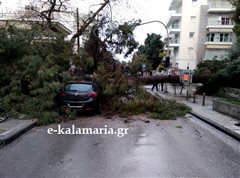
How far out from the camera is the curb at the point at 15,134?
7.68 metres

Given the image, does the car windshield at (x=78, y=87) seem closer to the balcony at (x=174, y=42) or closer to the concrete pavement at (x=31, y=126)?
the concrete pavement at (x=31, y=126)

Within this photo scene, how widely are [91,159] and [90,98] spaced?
6300 mm

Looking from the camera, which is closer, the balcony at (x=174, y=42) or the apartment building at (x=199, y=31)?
the apartment building at (x=199, y=31)

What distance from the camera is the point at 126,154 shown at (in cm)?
700

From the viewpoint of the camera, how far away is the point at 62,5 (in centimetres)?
2336

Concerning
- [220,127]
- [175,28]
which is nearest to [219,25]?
[175,28]

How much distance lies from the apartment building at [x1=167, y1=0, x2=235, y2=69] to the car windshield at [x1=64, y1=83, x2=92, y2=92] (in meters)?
40.6

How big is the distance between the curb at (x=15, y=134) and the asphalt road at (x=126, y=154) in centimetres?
16

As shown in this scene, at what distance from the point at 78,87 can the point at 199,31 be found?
150 feet

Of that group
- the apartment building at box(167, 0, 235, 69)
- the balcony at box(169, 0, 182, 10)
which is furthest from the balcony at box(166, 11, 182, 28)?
the balcony at box(169, 0, 182, 10)

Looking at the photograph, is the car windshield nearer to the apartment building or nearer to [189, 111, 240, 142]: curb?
[189, 111, 240, 142]: curb

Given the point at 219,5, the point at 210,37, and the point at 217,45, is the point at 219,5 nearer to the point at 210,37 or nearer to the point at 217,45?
the point at 210,37

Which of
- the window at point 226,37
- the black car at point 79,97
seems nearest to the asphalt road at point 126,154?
the black car at point 79,97

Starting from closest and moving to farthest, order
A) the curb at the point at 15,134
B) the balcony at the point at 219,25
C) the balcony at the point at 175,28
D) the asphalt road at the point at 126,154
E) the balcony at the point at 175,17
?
the asphalt road at the point at 126,154
the curb at the point at 15,134
the balcony at the point at 219,25
the balcony at the point at 175,17
the balcony at the point at 175,28
